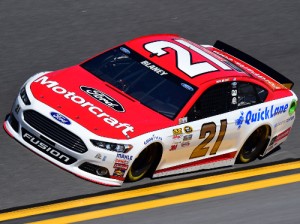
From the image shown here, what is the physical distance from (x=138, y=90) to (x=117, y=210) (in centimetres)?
183

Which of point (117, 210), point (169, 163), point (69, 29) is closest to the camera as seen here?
point (117, 210)

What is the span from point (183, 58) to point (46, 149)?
2201 mm

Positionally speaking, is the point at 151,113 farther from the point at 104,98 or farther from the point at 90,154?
the point at 90,154

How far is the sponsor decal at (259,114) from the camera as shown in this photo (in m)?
12.0

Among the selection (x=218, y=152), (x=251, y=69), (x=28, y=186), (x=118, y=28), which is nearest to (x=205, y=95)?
(x=218, y=152)

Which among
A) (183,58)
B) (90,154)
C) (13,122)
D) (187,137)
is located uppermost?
(183,58)

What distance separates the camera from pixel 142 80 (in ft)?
39.7

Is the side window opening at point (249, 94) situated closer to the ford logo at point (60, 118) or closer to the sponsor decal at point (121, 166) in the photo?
the sponsor decal at point (121, 166)

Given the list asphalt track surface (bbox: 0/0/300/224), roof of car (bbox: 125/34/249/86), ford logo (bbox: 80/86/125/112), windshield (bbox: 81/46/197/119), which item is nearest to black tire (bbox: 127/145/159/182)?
asphalt track surface (bbox: 0/0/300/224)

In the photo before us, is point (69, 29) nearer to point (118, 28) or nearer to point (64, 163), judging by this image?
point (118, 28)

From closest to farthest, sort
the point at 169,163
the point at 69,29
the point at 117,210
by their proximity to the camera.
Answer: the point at 117,210 < the point at 169,163 < the point at 69,29

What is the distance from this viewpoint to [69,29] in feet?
51.7

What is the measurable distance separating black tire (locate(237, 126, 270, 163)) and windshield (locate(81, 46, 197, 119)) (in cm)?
117

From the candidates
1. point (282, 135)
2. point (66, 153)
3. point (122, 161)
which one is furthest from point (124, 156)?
point (282, 135)
